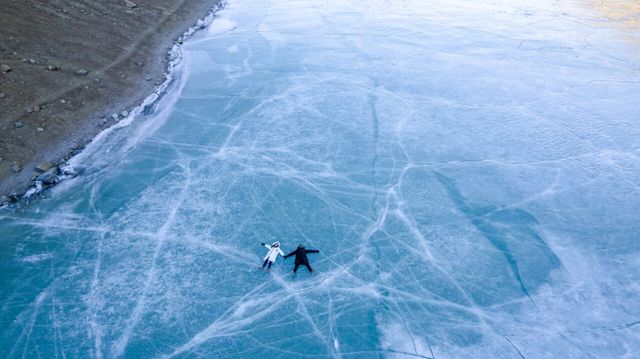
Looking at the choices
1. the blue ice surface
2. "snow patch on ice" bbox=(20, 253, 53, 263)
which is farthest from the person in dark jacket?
"snow patch on ice" bbox=(20, 253, 53, 263)

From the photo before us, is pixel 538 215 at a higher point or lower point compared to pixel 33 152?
lower

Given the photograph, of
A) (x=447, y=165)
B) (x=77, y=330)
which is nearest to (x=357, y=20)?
(x=447, y=165)

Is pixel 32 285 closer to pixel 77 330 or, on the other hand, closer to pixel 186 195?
pixel 77 330

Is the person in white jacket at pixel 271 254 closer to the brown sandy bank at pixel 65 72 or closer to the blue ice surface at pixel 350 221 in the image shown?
the blue ice surface at pixel 350 221

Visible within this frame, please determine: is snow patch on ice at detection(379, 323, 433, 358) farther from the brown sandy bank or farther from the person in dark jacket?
the brown sandy bank

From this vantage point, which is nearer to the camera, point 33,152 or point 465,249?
point 465,249

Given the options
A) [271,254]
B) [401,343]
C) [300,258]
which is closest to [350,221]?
[300,258]

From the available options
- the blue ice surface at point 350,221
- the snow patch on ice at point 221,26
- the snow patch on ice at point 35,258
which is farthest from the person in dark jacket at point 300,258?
the snow patch on ice at point 221,26

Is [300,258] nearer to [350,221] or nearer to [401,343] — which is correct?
[350,221]
